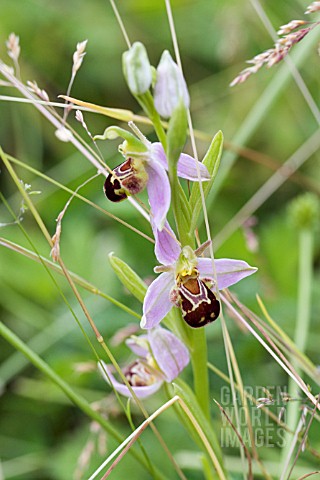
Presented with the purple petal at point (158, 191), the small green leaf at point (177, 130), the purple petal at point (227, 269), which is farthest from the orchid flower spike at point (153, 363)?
the small green leaf at point (177, 130)

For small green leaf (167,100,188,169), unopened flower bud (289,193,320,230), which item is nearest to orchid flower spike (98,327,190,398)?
small green leaf (167,100,188,169)

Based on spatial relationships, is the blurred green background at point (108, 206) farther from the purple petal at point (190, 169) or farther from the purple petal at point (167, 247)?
the purple petal at point (190, 169)

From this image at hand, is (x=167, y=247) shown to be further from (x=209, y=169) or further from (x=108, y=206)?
(x=108, y=206)

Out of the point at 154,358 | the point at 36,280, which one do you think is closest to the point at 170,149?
the point at 154,358

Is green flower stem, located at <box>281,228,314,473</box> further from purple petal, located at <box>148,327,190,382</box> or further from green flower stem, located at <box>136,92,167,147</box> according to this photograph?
green flower stem, located at <box>136,92,167,147</box>

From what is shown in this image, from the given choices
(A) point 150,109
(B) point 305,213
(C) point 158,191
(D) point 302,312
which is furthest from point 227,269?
(B) point 305,213
